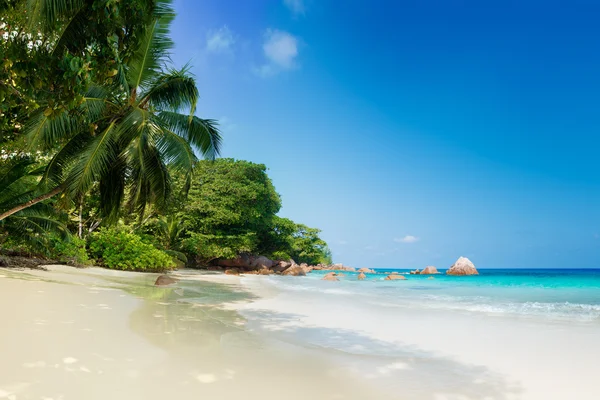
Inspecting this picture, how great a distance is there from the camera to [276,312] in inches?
289

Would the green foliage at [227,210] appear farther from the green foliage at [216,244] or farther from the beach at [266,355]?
the beach at [266,355]

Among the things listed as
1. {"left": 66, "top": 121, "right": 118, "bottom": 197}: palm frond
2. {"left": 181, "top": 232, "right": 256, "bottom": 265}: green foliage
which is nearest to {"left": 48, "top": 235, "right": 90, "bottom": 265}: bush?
{"left": 66, "top": 121, "right": 118, "bottom": 197}: palm frond

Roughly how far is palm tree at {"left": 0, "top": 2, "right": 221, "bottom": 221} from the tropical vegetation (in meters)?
0.03

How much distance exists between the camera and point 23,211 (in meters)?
11.5

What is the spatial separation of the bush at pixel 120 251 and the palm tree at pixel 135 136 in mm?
7701

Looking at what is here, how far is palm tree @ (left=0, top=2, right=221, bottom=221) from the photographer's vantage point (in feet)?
27.8

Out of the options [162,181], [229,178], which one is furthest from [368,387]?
[229,178]

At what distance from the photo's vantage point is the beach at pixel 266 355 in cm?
291

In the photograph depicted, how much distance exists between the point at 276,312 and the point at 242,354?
3.49 m

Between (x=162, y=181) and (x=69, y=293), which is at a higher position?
(x=162, y=181)

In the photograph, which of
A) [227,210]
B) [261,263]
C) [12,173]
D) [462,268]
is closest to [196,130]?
[12,173]

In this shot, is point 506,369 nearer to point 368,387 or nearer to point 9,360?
point 368,387

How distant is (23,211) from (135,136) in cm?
582

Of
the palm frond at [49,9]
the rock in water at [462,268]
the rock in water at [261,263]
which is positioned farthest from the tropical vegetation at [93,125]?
the rock in water at [462,268]
